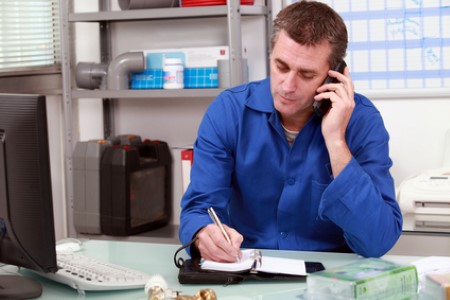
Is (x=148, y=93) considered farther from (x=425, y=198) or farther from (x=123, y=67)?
(x=425, y=198)

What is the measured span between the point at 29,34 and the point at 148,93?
703 mm

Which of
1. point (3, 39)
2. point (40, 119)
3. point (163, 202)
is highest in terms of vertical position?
point (3, 39)

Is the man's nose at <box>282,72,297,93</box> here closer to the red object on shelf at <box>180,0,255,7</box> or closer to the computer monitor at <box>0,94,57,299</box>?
the computer monitor at <box>0,94,57,299</box>

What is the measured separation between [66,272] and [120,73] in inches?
73.0

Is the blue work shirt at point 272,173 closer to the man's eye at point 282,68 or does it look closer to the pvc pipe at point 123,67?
the man's eye at point 282,68

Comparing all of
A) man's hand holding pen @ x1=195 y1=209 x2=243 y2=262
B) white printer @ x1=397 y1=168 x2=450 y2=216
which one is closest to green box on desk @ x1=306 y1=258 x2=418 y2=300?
man's hand holding pen @ x1=195 y1=209 x2=243 y2=262

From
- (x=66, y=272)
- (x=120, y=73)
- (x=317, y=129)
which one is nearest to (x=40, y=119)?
(x=66, y=272)

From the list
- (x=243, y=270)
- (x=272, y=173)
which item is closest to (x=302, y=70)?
(x=272, y=173)

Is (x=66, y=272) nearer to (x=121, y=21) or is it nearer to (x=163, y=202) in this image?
(x=163, y=202)

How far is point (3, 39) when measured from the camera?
11.0 feet

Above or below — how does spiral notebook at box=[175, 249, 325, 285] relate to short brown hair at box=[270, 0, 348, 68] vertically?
below

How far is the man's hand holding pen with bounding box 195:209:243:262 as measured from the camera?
165cm

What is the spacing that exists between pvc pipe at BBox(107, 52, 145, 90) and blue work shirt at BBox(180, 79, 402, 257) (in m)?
1.28

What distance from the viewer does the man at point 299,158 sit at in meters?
1.82
